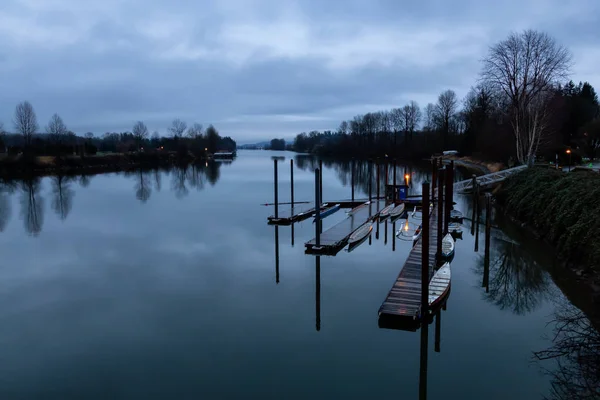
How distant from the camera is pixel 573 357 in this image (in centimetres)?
1054

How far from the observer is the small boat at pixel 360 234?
70.7 feet

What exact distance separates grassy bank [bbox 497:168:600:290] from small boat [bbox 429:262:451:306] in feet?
15.5

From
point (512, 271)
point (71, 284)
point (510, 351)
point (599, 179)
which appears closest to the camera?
point (510, 351)

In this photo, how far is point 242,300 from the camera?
48.5 feet

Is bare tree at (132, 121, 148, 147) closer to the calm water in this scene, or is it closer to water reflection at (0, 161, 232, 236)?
water reflection at (0, 161, 232, 236)

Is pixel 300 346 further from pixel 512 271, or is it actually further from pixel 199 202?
pixel 199 202

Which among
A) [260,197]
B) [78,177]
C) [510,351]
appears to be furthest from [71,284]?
[78,177]

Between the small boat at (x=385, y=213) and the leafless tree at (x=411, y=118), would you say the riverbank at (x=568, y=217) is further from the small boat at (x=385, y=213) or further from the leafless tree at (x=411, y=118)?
the leafless tree at (x=411, y=118)

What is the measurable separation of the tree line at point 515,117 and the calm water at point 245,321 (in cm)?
1932

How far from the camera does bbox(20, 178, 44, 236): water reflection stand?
1075 inches

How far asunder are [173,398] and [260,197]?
33.4 metres

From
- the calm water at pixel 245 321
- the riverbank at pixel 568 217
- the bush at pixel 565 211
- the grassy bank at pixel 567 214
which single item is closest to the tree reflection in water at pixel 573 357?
the calm water at pixel 245 321

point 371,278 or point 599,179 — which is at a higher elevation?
point 599,179

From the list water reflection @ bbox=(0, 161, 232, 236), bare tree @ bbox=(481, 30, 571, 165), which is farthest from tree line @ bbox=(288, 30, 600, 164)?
water reflection @ bbox=(0, 161, 232, 236)
